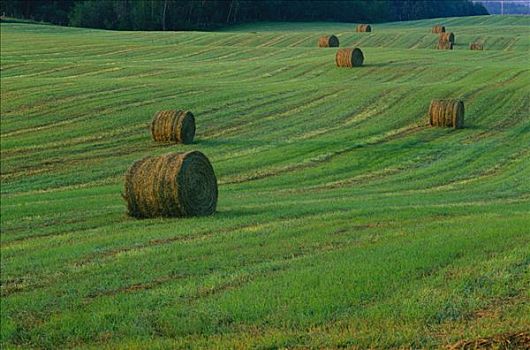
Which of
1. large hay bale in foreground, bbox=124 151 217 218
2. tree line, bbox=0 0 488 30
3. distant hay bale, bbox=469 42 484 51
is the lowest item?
distant hay bale, bbox=469 42 484 51

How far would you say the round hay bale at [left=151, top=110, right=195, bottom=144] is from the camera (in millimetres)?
27766

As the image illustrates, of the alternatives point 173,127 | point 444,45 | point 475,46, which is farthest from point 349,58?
point 173,127

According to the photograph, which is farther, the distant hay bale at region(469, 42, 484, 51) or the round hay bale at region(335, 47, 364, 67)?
the distant hay bale at region(469, 42, 484, 51)

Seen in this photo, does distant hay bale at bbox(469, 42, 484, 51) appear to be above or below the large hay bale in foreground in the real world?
below

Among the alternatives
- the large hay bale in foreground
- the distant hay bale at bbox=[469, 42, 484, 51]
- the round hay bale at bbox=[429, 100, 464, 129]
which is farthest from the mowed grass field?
the distant hay bale at bbox=[469, 42, 484, 51]

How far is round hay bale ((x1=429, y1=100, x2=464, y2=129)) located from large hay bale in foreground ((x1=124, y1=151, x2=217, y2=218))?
1647 cm

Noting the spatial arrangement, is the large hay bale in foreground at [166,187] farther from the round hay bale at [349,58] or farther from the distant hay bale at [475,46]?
the distant hay bale at [475,46]

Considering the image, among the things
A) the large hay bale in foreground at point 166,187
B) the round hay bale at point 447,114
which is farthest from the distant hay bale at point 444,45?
the large hay bale in foreground at point 166,187

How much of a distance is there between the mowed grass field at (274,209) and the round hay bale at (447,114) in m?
0.60

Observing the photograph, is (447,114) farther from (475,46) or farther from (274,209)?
(475,46)

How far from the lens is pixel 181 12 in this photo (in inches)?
3659

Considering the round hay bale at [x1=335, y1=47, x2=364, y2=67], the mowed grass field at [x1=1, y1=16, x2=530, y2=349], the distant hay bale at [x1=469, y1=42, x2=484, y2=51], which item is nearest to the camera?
the mowed grass field at [x1=1, y1=16, x2=530, y2=349]

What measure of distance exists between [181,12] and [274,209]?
3090 inches

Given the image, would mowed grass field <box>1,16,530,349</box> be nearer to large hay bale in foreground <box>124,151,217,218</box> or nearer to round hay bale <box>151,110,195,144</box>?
large hay bale in foreground <box>124,151,217,218</box>
